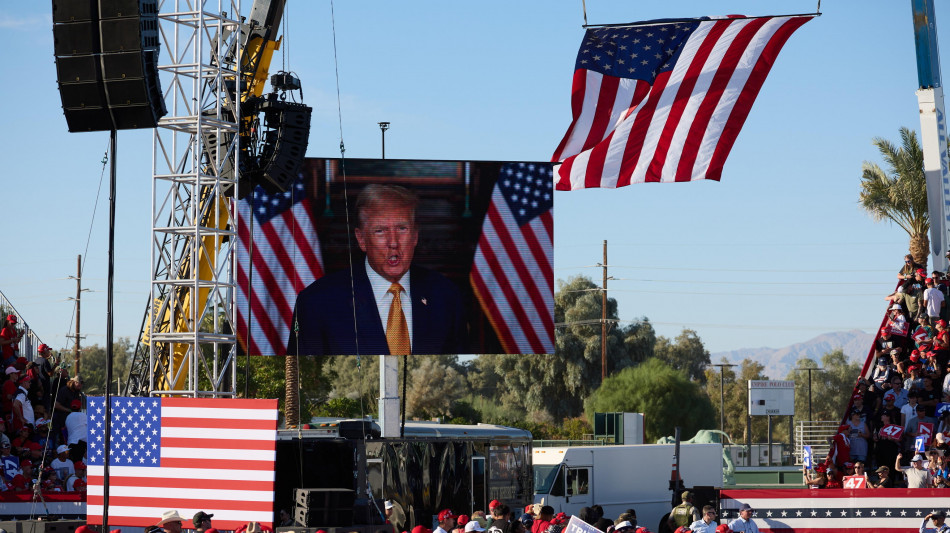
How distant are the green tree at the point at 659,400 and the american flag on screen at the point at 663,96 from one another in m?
40.0

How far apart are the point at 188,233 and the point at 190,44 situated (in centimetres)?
289

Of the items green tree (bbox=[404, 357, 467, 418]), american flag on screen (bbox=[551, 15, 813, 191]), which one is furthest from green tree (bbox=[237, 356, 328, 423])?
green tree (bbox=[404, 357, 467, 418])

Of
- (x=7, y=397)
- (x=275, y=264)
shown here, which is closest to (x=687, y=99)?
(x=7, y=397)

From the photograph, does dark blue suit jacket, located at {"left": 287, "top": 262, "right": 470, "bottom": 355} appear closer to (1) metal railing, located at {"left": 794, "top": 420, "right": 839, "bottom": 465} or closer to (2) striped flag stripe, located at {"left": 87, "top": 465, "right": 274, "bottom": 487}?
(1) metal railing, located at {"left": 794, "top": 420, "right": 839, "bottom": 465}

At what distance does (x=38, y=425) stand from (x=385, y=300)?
10.7 meters

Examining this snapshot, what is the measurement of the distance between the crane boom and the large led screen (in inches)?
399

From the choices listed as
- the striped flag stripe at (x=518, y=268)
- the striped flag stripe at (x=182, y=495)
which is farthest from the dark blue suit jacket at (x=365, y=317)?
the striped flag stripe at (x=182, y=495)

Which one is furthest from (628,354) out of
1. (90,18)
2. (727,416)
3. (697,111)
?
(90,18)

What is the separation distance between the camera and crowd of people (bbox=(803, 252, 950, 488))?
18.2m

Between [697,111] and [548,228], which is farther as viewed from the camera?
[548,228]

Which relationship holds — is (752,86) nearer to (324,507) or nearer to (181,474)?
(324,507)

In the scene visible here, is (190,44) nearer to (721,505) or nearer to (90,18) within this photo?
(90,18)

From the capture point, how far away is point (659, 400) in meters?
57.0

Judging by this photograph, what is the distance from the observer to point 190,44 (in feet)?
58.4
